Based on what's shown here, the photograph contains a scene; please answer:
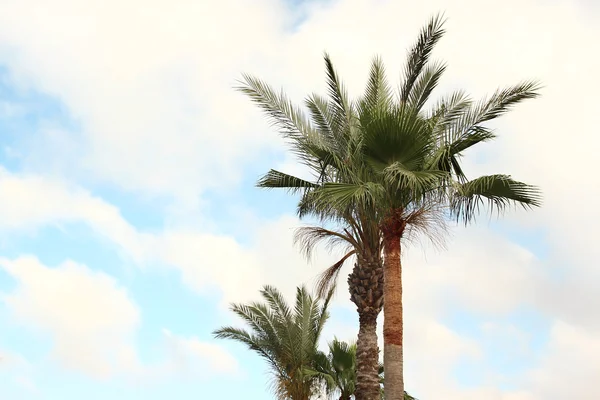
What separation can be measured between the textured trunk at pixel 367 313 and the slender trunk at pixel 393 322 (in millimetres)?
3394

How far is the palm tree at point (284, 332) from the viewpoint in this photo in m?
26.9

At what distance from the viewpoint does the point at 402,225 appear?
49.2ft

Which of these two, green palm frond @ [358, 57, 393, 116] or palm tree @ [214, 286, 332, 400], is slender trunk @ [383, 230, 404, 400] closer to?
green palm frond @ [358, 57, 393, 116]

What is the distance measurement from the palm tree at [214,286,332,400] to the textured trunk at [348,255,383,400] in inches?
284

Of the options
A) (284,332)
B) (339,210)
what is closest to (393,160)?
(339,210)

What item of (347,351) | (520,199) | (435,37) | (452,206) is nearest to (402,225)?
(452,206)

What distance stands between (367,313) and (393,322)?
4472 millimetres

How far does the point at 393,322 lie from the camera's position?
572 inches

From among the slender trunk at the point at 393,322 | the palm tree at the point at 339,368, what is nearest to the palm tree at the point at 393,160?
the slender trunk at the point at 393,322

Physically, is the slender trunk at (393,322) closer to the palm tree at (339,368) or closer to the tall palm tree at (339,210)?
the tall palm tree at (339,210)

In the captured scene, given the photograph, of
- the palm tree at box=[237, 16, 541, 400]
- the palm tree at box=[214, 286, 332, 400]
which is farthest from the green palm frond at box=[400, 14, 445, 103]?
the palm tree at box=[214, 286, 332, 400]

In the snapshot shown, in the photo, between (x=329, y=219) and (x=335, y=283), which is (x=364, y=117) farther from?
(x=335, y=283)

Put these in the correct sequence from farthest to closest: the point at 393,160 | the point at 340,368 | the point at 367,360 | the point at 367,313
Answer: the point at 340,368 → the point at 367,360 → the point at 367,313 → the point at 393,160

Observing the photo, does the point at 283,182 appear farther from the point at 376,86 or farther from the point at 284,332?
the point at 284,332
